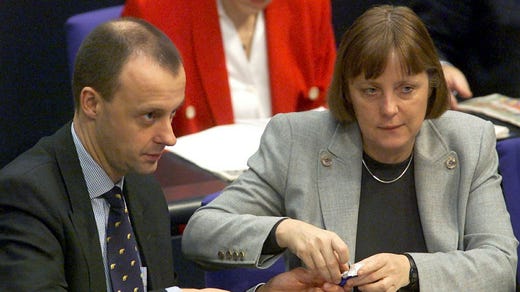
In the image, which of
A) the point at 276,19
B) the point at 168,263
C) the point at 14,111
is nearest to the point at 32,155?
the point at 168,263

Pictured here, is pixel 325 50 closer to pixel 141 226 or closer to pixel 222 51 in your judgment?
pixel 222 51

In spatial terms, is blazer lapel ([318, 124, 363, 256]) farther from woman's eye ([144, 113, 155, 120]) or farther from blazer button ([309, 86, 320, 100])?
blazer button ([309, 86, 320, 100])

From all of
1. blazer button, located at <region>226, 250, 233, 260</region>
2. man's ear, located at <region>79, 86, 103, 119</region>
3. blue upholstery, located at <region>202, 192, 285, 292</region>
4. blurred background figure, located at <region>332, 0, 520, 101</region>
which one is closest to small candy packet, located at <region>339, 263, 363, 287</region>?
blazer button, located at <region>226, 250, 233, 260</region>

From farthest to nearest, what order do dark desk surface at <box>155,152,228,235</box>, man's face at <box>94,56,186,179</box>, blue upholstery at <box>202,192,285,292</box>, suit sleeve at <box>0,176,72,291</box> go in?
dark desk surface at <box>155,152,228,235</box>
blue upholstery at <box>202,192,285,292</box>
man's face at <box>94,56,186,179</box>
suit sleeve at <box>0,176,72,291</box>

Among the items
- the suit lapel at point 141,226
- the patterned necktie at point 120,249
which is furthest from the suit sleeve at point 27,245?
the suit lapel at point 141,226

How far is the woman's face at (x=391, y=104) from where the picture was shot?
2.53 meters

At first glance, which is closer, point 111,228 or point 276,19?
point 111,228

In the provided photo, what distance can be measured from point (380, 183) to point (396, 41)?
0.39 m

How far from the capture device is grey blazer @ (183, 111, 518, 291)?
252 cm

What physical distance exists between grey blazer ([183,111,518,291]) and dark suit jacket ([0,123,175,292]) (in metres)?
0.23

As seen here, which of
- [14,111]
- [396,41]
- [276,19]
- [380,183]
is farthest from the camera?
[14,111]

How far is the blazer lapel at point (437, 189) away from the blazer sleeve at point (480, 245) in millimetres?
25

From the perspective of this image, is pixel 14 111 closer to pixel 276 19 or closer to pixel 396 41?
pixel 276 19

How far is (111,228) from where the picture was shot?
7.86 feet
